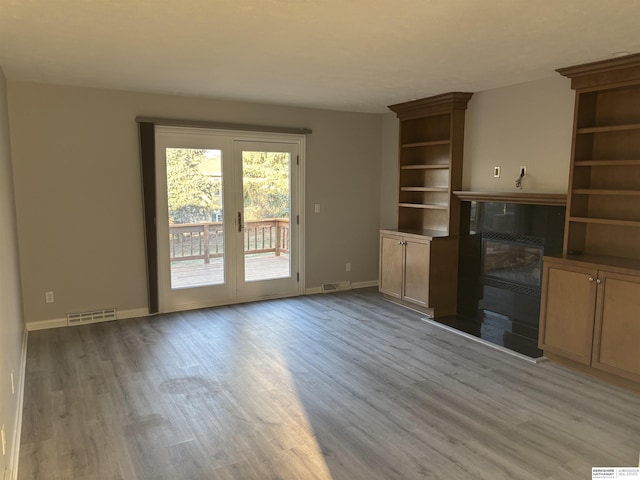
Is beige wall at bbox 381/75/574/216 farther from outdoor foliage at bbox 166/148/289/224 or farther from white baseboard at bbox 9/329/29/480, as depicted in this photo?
white baseboard at bbox 9/329/29/480

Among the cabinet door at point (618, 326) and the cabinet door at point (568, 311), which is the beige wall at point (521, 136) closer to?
the cabinet door at point (568, 311)

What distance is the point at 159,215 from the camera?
5090 mm

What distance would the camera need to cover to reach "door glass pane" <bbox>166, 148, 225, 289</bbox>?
517 centimetres

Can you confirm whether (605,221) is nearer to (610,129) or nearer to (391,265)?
(610,129)

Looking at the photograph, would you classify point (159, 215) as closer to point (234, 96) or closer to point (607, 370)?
point (234, 96)

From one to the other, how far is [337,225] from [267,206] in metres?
1.05

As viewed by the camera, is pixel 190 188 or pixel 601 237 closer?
pixel 601 237

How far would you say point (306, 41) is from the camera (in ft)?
10.1

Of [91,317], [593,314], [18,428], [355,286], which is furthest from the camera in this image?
[355,286]

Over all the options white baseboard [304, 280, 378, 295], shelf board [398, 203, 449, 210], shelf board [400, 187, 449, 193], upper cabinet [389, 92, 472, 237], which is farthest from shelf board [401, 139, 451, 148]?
white baseboard [304, 280, 378, 295]

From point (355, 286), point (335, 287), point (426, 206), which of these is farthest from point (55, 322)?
point (426, 206)

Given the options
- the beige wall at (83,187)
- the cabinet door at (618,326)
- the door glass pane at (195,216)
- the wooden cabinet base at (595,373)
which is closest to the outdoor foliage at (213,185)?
the door glass pane at (195,216)

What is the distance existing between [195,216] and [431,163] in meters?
2.83

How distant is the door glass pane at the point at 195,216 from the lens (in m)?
5.17
